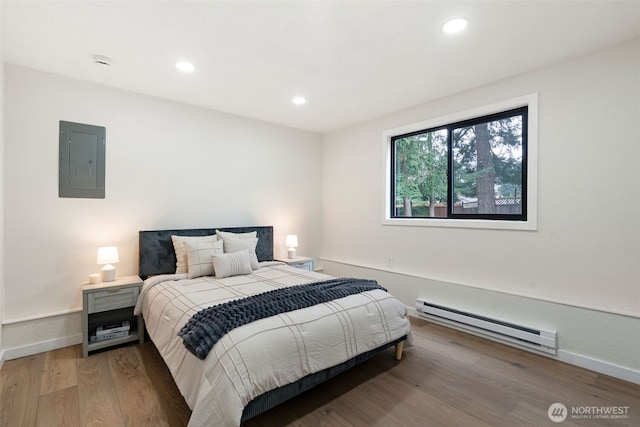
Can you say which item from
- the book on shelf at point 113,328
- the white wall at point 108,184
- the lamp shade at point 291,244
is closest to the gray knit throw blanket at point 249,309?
the book on shelf at point 113,328

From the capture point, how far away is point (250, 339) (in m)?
1.65

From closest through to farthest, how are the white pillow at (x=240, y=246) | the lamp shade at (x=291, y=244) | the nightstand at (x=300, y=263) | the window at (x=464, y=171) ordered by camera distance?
the window at (x=464, y=171), the white pillow at (x=240, y=246), the nightstand at (x=300, y=263), the lamp shade at (x=291, y=244)

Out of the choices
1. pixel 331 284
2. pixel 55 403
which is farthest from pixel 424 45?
pixel 55 403

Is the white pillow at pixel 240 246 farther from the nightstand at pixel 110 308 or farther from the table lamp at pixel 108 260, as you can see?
the table lamp at pixel 108 260

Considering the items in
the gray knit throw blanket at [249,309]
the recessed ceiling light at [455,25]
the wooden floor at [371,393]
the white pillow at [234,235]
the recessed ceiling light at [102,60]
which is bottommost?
the wooden floor at [371,393]

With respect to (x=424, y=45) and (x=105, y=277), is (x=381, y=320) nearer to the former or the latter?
(x=424, y=45)

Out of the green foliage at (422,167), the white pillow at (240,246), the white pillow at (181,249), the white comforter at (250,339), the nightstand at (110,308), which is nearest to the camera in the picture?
the white comforter at (250,339)

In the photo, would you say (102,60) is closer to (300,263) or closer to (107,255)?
(107,255)

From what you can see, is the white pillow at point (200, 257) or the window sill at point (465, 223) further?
the white pillow at point (200, 257)

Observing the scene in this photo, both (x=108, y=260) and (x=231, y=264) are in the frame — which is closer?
(x=108, y=260)

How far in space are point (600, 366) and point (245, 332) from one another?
9.00 ft

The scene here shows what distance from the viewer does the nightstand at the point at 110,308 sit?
2.57 meters

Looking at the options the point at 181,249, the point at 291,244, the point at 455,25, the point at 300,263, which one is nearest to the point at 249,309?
the point at 181,249

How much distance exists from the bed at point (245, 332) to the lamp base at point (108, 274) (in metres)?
0.29
